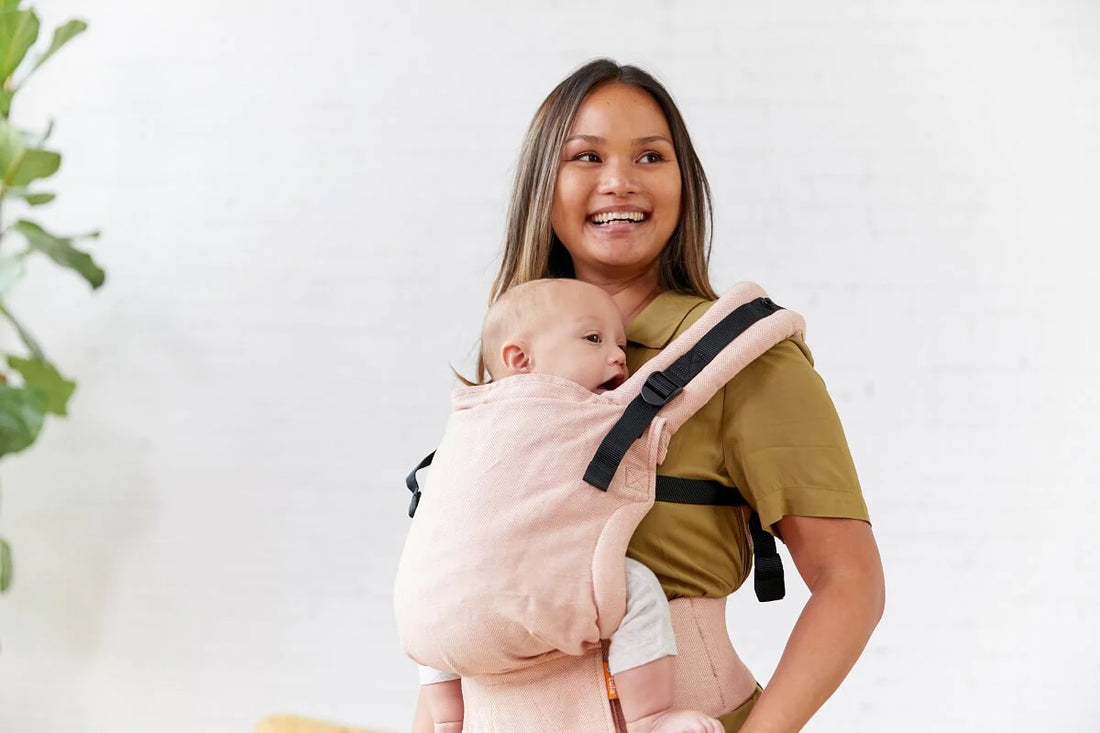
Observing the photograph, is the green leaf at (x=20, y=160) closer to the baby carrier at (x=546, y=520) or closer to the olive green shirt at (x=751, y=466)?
the baby carrier at (x=546, y=520)

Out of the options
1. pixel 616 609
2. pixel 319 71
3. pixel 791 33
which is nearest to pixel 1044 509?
pixel 791 33

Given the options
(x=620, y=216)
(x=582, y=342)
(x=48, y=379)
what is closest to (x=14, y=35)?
(x=48, y=379)

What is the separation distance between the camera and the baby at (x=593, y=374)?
114 cm

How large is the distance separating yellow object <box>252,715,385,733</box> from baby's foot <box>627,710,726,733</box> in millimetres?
1621

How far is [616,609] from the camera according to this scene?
3.73 ft

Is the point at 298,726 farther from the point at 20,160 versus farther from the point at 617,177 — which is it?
the point at 617,177

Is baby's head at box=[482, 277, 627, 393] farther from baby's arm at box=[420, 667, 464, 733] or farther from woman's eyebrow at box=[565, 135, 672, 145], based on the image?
baby's arm at box=[420, 667, 464, 733]

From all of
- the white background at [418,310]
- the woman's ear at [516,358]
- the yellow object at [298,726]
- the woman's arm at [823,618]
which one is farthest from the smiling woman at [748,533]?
the white background at [418,310]

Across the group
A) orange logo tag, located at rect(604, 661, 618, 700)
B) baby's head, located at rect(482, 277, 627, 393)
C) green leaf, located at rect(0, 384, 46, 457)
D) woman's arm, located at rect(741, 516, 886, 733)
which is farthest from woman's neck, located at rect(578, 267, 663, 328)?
green leaf, located at rect(0, 384, 46, 457)

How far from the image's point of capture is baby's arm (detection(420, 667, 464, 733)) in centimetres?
136

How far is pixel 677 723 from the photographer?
1121 mm

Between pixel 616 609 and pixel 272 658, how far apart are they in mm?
2311

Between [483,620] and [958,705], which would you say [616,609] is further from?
[958,705]

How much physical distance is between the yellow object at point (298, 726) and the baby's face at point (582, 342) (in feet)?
5.18
